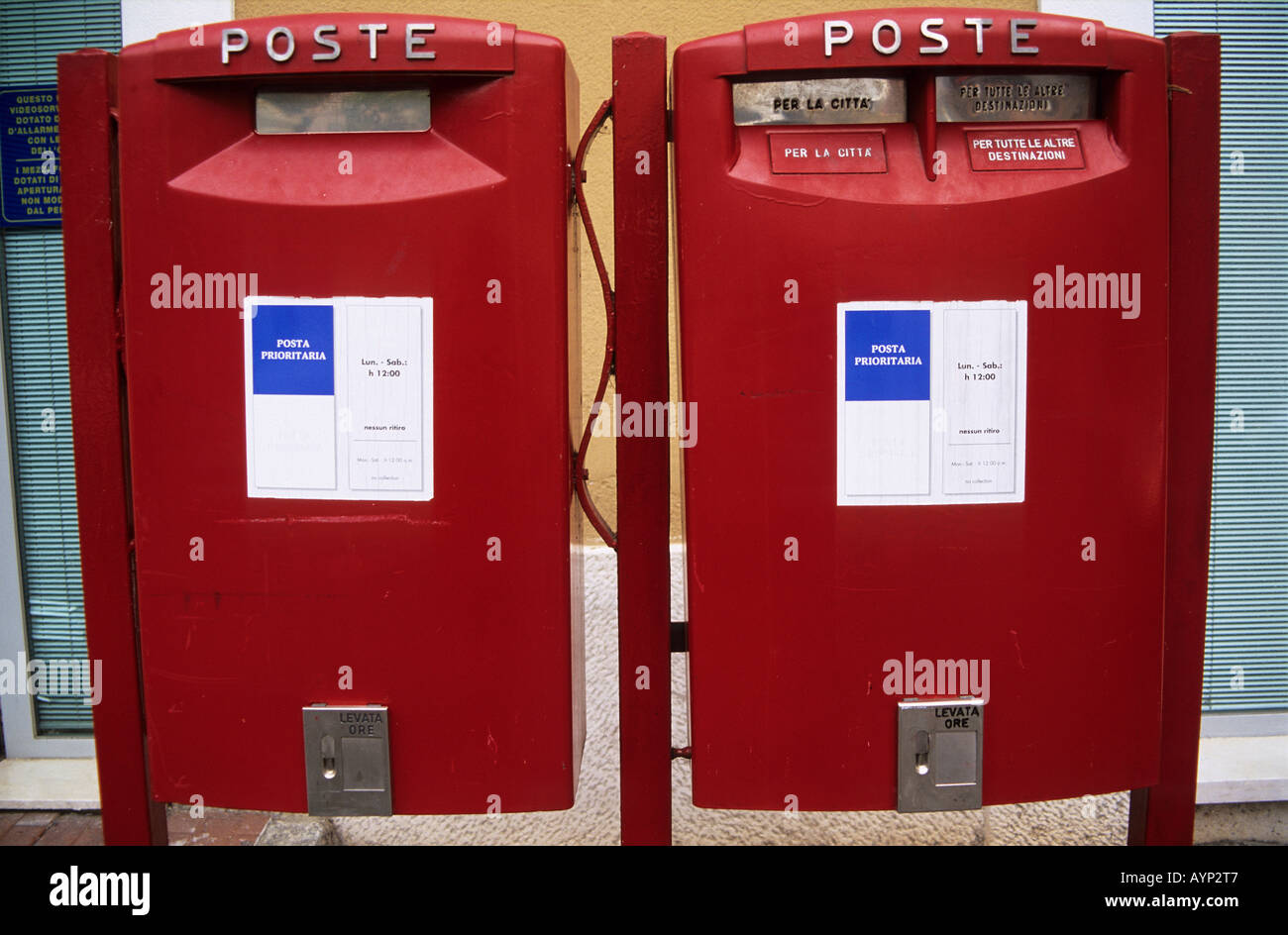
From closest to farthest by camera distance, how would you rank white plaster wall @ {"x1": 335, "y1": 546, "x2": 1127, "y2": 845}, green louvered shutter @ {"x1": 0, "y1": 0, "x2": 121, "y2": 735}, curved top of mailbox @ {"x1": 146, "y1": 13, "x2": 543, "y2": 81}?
curved top of mailbox @ {"x1": 146, "y1": 13, "x2": 543, "y2": 81}, white plaster wall @ {"x1": 335, "y1": 546, "x2": 1127, "y2": 845}, green louvered shutter @ {"x1": 0, "y1": 0, "x2": 121, "y2": 735}

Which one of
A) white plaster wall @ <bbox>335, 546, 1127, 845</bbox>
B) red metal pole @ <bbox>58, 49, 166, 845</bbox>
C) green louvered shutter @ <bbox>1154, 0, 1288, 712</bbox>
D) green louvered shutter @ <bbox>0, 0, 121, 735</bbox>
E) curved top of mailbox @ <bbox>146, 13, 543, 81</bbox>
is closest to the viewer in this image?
curved top of mailbox @ <bbox>146, 13, 543, 81</bbox>

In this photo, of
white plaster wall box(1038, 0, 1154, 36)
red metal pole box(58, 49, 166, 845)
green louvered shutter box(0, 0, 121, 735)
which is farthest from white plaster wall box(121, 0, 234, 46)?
white plaster wall box(1038, 0, 1154, 36)

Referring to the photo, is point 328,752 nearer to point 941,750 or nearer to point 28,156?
point 941,750

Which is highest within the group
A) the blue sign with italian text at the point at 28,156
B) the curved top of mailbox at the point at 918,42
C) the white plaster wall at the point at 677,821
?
the blue sign with italian text at the point at 28,156

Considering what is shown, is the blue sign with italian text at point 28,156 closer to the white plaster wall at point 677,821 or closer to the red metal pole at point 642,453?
the white plaster wall at point 677,821

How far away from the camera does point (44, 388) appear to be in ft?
10.0

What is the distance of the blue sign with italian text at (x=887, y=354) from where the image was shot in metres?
1.31

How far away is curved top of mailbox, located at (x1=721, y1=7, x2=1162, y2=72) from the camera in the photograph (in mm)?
1290

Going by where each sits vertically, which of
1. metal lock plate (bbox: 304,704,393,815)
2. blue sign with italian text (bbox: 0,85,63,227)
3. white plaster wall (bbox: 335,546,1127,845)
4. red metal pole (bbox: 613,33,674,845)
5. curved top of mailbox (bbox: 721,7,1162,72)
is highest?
blue sign with italian text (bbox: 0,85,63,227)

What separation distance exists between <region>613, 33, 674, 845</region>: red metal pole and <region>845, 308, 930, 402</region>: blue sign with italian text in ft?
1.08

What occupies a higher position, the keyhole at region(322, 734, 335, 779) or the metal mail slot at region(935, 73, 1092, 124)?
the metal mail slot at region(935, 73, 1092, 124)

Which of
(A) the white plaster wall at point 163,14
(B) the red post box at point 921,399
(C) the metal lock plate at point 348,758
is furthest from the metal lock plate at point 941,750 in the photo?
(A) the white plaster wall at point 163,14

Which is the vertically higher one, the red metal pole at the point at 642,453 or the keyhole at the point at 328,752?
the red metal pole at the point at 642,453

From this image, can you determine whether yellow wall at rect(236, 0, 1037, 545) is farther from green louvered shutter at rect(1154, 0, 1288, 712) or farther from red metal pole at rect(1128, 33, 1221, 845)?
red metal pole at rect(1128, 33, 1221, 845)
